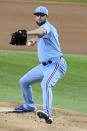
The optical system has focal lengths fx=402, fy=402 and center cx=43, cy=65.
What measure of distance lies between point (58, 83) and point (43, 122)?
373 centimetres

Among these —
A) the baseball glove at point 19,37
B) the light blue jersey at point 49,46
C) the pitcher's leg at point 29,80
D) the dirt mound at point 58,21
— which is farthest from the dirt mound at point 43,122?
the dirt mound at point 58,21

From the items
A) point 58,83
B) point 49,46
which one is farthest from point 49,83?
point 58,83

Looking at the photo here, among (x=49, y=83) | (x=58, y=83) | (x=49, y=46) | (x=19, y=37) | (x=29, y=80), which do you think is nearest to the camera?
(x=19, y=37)

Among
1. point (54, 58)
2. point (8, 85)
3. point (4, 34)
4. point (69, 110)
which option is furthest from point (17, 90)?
point (4, 34)

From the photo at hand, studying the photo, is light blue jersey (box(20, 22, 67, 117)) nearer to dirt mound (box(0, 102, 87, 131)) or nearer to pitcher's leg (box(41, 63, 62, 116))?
pitcher's leg (box(41, 63, 62, 116))

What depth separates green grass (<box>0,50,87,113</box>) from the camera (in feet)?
30.3

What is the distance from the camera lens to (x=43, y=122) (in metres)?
7.09

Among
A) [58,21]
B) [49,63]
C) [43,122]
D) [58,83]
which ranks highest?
[49,63]

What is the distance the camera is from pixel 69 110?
8344mm

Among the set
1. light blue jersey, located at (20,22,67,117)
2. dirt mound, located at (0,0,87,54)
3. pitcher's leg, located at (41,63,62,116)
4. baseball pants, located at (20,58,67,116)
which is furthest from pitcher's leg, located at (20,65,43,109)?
dirt mound, located at (0,0,87,54)

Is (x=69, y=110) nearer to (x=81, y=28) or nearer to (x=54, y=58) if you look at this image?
(x=54, y=58)

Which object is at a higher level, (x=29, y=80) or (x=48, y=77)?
(x=48, y=77)

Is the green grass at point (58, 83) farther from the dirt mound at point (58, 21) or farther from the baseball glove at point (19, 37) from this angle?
the dirt mound at point (58, 21)

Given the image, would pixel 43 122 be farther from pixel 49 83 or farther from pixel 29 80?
pixel 49 83
